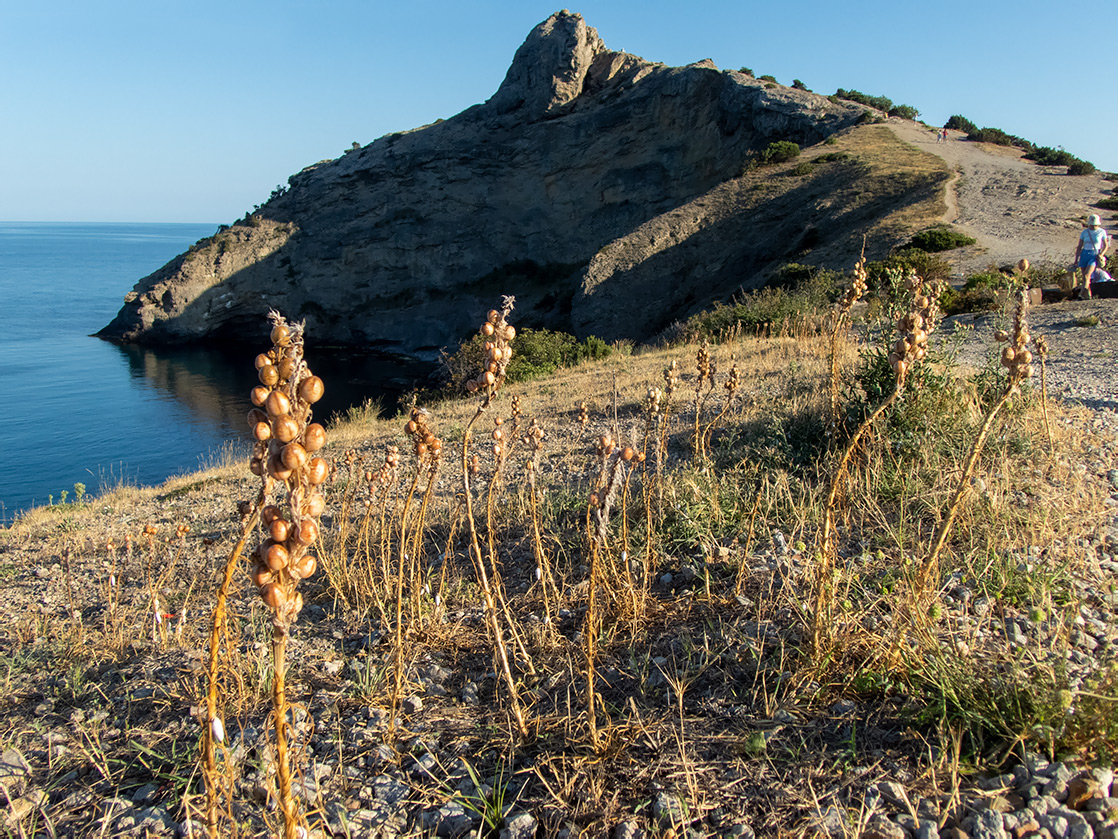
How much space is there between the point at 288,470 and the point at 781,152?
35.9 m

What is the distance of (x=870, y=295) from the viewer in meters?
12.1

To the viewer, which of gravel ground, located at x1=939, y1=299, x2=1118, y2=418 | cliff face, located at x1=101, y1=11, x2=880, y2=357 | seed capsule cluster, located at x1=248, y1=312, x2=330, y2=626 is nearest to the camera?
seed capsule cluster, located at x1=248, y1=312, x2=330, y2=626

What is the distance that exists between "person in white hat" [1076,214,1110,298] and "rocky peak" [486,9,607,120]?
132 feet

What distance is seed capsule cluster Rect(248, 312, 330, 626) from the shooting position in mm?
1232

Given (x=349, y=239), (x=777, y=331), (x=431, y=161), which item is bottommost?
(x=777, y=331)

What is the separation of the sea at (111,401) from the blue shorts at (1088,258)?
16029mm

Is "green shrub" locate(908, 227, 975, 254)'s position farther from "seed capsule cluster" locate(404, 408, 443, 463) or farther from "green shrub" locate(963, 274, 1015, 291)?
"seed capsule cluster" locate(404, 408, 443, 463)

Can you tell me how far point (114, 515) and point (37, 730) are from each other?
7.67 metres

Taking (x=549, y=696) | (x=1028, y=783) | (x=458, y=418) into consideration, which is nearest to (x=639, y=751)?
(x=549, y=696)

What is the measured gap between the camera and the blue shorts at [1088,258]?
1221 centimetres

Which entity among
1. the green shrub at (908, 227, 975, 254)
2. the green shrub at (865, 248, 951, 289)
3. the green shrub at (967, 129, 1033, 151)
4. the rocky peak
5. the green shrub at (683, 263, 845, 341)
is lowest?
the green shrub at (683, 263, 845, 341)

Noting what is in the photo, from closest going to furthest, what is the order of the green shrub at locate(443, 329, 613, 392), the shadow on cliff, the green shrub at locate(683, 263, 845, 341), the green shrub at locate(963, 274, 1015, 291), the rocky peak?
the green shrub at locate(963, 274, 1015, 291), the green shrub at locate(683, 263, 845, 341), the green shrub at locate(443, 329, 613, 392), the shadow on cliff, the rocky peak

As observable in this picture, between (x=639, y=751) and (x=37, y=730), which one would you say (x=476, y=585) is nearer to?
(x=639, y=751)

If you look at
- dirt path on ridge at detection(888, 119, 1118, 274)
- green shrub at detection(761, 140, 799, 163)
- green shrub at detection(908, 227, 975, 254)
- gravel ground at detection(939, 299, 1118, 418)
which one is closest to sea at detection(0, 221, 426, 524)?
gravel ground at detection(939, 299, 1118, 418)
